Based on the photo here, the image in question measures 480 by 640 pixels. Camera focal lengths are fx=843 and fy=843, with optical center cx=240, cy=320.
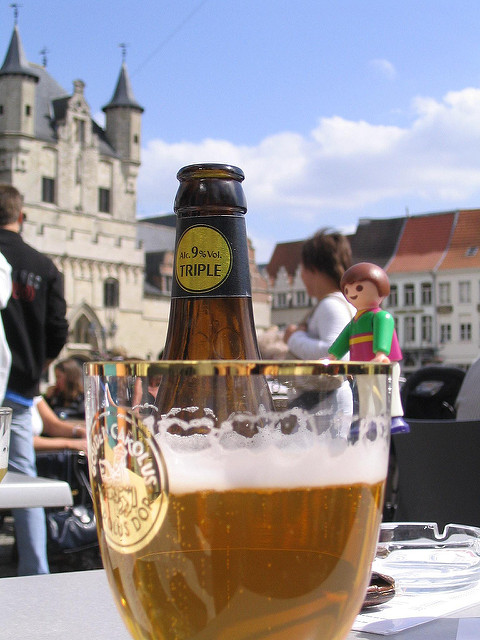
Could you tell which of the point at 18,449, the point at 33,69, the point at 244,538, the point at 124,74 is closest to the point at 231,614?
the point at 244,538

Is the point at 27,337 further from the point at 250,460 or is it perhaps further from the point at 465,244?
the point at 465,244

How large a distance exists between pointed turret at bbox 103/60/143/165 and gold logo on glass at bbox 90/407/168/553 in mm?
36112

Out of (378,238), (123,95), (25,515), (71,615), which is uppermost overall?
(123,95)

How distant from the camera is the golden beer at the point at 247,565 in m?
0.36

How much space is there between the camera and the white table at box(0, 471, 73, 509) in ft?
4.32

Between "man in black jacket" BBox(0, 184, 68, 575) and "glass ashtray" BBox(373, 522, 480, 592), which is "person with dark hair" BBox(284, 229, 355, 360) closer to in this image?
"glass ashtray" BBox(373, 522, 480, 592)

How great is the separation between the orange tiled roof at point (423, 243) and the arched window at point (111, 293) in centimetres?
1190

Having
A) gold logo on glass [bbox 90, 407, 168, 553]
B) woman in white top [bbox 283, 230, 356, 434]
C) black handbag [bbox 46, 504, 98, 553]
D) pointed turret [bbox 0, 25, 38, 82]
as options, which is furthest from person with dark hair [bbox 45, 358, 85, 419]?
pointed turret [bbox 0, 25, 38, 82]

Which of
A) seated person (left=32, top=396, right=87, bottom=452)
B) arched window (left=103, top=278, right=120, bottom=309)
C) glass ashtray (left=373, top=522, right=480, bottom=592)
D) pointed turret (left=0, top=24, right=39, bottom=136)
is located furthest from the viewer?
arched window (left=103, top=278, right=120, bottom=309)

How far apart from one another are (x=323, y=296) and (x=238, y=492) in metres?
1.53

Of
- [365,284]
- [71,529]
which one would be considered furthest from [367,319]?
[71,529]

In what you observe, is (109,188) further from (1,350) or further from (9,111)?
(1,350)

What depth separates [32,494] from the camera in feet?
4.53

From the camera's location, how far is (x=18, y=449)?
10.1ft
